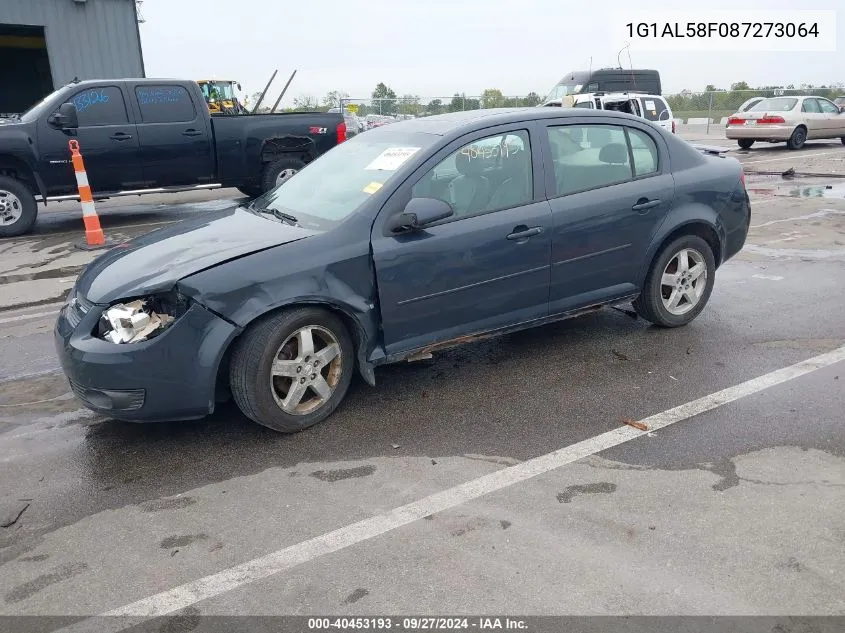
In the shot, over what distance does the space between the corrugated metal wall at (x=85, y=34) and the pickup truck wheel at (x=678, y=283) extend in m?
19.7

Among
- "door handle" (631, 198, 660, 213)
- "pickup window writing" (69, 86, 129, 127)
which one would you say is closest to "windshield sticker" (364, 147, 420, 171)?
"door handle" (631, 198, 660, 213)

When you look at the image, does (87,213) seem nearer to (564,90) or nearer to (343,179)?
(343,179)

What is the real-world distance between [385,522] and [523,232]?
2054mm

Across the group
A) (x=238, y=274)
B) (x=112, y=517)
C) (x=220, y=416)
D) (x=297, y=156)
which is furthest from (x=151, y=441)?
(x=297, y=156)

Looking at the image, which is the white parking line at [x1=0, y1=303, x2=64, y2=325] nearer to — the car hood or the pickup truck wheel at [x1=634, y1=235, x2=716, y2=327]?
the car hood

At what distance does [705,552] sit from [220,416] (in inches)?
104

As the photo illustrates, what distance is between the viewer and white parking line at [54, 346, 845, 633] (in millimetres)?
2666

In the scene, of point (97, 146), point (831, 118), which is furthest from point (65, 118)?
point (831, 118)

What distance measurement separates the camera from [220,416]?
422 centimetres

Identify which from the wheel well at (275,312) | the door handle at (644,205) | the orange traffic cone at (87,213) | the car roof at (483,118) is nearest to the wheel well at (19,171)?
the orange traffic cone at (87,213)

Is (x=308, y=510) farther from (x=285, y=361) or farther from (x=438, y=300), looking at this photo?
(x=438, y=300)

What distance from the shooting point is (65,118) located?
9688 mm

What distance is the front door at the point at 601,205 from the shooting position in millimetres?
4676

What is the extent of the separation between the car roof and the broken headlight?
1.87m
